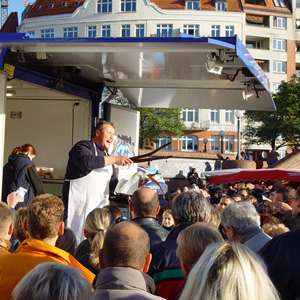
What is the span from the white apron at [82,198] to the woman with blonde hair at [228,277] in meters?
3.94

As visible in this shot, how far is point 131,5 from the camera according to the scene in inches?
2470

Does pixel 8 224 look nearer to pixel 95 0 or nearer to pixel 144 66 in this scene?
pixel 144 66

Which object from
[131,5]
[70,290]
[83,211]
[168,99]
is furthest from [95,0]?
[70,290]

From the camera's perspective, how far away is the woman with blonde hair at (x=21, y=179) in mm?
6055

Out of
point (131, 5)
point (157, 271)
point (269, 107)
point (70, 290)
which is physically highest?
point (131, 5)

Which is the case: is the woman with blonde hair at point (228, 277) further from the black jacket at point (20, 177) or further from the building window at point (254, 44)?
the building window at point (254, 44)

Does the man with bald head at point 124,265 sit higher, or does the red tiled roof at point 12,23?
the red tiled roof at point 12,23

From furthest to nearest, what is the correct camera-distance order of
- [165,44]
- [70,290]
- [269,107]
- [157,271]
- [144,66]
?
1. [269,107]
2. [144,66]
3. [165,44]
4. [157,271]
5. [70,290]

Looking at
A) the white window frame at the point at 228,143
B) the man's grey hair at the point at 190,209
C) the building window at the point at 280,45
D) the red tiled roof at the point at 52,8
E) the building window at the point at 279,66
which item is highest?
the red tiled roof at the point at 52,8

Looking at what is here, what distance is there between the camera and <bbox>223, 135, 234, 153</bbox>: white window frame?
6600 centimetres

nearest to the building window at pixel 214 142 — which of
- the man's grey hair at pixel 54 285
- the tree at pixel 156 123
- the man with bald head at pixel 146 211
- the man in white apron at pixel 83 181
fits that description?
the tree at pixel 156 123

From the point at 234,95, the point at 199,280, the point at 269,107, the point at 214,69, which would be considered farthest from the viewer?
the point at 269,107

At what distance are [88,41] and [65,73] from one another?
5.65 feet

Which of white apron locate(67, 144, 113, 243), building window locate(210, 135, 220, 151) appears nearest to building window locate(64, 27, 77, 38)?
building window locate(210, 135, 220, 151)
